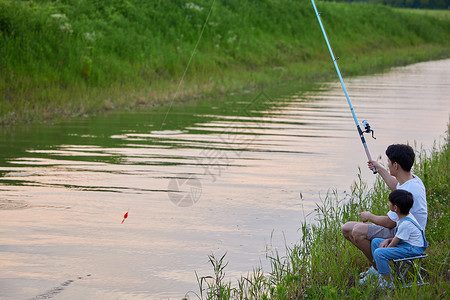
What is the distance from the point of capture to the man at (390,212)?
5.85 m

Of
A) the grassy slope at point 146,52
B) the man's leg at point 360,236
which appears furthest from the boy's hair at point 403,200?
the grassy slope at point 146,52

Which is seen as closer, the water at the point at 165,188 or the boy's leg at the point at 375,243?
the boy's leg at the point at 375,243

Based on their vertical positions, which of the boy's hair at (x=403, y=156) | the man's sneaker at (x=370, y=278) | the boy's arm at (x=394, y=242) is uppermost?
the boy's hair at (x=403, y=156)

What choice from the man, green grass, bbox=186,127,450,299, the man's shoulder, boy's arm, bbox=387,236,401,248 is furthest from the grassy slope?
A: boy's arm, bbox=387,236,401,248

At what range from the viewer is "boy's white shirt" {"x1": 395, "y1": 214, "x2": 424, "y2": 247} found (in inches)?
223

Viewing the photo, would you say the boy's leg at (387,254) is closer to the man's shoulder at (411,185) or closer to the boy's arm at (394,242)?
the boy's arm at (394,242)

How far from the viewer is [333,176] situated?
1138cm

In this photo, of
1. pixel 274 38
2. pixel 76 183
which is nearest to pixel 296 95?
pixel 274 38

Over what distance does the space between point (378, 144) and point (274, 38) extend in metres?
20.1

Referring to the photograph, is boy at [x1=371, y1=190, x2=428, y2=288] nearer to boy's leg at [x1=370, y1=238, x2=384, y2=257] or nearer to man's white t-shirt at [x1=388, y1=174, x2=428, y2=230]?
man's white t-shirt at [x1=388, y1=174, x2=428, y2=230]

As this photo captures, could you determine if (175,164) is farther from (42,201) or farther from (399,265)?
(399,265)

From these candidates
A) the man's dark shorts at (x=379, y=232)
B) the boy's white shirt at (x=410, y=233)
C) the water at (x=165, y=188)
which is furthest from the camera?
the water at (x=165, y=188)

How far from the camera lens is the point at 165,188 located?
33.8ft

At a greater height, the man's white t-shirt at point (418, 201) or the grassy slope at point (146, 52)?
the grassy slope at point (146, 52)
